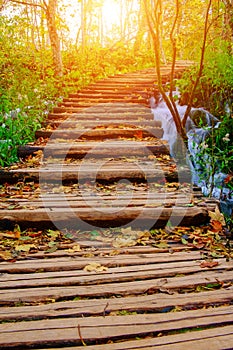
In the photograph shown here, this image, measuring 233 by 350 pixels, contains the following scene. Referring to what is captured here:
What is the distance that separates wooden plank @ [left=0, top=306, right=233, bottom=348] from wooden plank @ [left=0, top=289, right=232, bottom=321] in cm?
6

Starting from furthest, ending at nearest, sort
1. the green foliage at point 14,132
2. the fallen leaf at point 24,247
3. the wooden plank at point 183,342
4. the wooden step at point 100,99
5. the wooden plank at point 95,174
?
the wooden step at point 100,99 < the green foliage at point 14,132 < the wooden plank at point 95,174 < the fallen leaf at point 24,247 < the wooden plank at point 183,342

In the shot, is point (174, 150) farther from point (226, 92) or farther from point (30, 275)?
point (30, 275)

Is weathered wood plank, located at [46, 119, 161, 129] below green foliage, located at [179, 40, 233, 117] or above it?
below

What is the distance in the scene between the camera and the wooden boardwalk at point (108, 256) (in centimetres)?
185

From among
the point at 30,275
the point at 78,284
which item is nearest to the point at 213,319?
the point at 78,284

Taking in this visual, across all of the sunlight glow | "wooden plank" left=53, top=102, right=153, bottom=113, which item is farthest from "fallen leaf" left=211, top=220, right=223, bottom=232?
the sunlight glow

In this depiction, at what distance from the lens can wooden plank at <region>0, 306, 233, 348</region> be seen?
1.78m

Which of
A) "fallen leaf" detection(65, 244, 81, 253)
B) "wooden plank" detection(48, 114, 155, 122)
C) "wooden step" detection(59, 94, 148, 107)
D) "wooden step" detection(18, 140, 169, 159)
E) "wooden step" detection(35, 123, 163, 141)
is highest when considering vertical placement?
"wooden step" detection(59, 94, 148, 107)

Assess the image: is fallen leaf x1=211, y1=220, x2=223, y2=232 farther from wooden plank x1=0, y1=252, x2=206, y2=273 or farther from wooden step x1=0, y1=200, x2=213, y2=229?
wooden plank x1=0, y1=252, x2=206, y2=273

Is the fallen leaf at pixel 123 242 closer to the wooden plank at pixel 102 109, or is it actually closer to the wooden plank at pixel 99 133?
the wooden plank at pixel 99 133

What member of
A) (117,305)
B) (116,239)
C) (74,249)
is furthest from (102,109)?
(117,305)

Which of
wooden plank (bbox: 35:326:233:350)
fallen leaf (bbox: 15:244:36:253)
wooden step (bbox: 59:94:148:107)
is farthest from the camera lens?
wooden step (bbox: 59:94:148:107)

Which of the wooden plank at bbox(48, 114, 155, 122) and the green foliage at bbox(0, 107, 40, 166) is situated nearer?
the green foliage at bbox(0, 107, 40, 166)

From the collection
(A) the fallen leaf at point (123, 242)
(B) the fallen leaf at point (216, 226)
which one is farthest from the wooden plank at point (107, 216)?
(A) the fallen leaf at point (123, 242)
